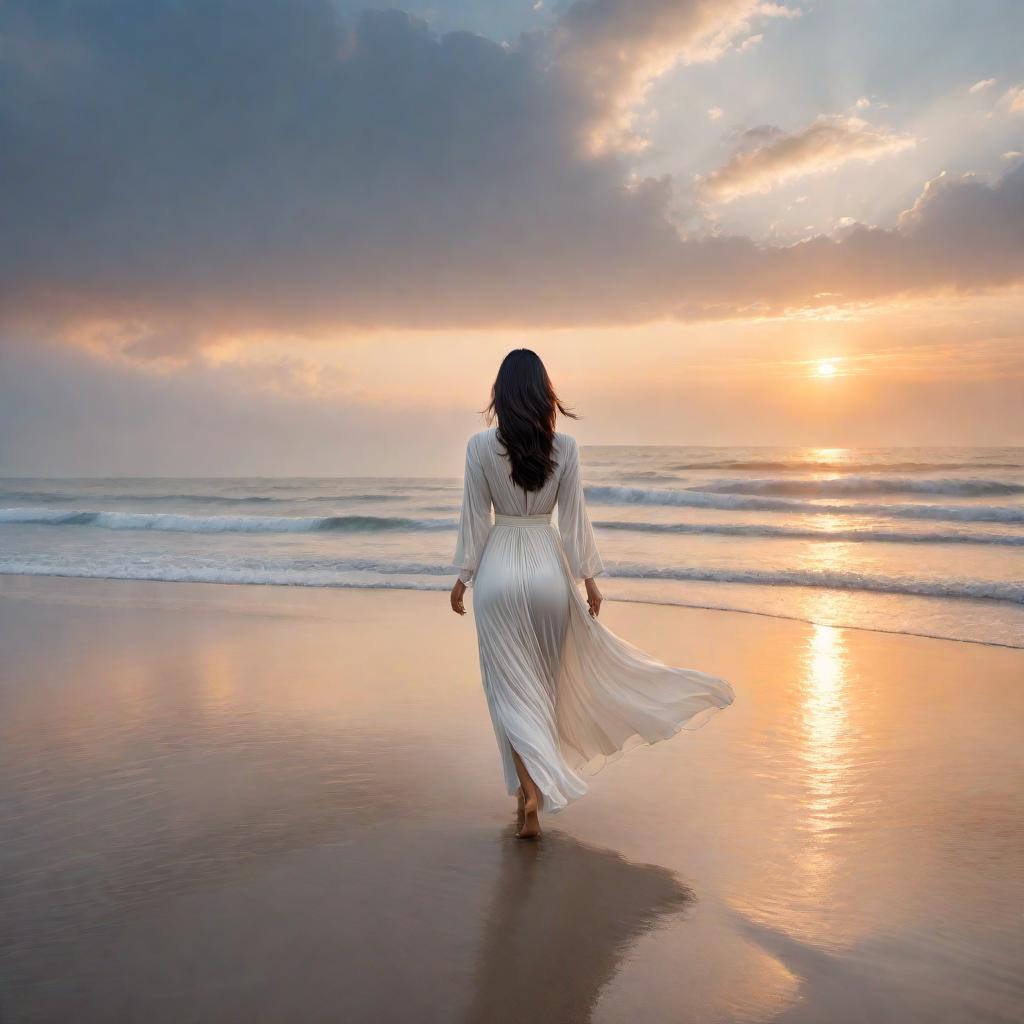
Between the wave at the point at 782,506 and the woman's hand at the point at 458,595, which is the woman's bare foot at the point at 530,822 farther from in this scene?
the wave at the point at 782,506

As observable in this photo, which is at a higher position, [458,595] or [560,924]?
[458,595]

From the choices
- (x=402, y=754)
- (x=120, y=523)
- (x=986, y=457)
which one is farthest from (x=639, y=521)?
(x=986, y=457)

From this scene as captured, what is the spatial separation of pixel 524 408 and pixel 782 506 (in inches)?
856

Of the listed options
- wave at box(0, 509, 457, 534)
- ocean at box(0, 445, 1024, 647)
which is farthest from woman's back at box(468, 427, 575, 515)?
wave at box(0, 509, 457, 534)

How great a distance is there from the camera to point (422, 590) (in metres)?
11.2

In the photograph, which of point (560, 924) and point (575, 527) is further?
point (575, 527)

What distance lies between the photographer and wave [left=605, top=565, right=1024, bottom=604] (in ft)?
34.8

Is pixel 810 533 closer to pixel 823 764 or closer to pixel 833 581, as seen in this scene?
pixel 833 581

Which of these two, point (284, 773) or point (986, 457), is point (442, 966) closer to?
point (284, 773)

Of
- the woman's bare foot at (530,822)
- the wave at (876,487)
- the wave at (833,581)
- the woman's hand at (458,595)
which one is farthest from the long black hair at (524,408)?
the wave at (876,487)

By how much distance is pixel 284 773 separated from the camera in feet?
15.7

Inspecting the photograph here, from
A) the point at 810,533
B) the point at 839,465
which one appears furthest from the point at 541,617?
the point at 839,465

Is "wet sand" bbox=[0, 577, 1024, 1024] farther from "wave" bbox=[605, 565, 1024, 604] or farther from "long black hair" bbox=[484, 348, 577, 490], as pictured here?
"wave" bbox=[605, 565, 1024, 604]

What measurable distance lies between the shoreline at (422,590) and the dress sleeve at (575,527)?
513 cm
